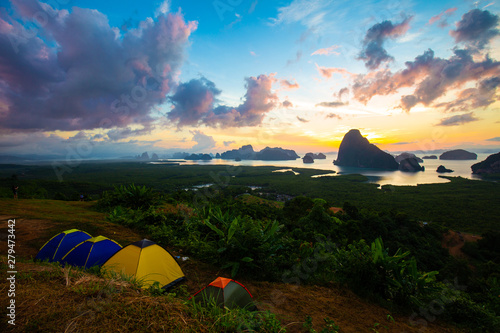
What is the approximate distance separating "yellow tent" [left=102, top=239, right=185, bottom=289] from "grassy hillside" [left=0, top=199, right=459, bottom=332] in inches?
13.8

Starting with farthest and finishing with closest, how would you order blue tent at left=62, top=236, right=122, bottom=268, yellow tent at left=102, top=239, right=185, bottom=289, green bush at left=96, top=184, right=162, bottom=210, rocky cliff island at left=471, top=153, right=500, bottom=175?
rocky cliff island at left=471, top=153, right=500, bottom=175, green bush at left=96, top=184, right=162, bottom=210, blue tent at left=62, top=236, right=122, bottom=268, yellow tent at left=102, top=239, right=185, bottom=289

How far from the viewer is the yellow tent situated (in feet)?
13.9

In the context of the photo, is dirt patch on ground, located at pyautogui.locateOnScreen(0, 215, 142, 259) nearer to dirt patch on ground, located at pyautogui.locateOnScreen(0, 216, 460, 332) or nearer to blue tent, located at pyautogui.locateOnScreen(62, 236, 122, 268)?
dirt patch on ground, located at pyautogui.locateOnScreen(0, 216, 460, 332)

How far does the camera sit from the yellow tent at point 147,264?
4242 mm

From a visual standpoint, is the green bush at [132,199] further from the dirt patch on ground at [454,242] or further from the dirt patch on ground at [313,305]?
the dirt patch on ground at [454,242]

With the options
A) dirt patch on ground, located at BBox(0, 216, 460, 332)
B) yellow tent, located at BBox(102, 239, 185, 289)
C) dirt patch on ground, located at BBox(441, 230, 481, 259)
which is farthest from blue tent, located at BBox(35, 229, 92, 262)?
dirt patch on ground, located at BBox(441, 230, 481, 259)

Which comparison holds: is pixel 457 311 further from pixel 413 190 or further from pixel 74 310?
pixel 413 190

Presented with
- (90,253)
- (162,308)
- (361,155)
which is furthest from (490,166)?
(90,253)

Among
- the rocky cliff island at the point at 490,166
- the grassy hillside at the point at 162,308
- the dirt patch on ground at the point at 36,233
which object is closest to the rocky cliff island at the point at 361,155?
the rocky cliff island at the point at 490,166

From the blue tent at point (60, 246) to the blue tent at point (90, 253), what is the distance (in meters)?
0.19

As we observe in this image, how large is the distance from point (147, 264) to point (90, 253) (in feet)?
5.44

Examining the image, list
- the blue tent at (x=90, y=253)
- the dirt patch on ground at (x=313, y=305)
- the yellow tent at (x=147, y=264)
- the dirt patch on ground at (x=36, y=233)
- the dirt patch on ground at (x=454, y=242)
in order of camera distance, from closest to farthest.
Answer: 1. the dirt patch on ground at (x=313, y=305)
2. the yellow tent at (x=147, y=264)
3. the blue tent at (x=90, y=253)
4. the dirt patch on ground at (x=36, y=233)
5. the dirt patch on ground at (x=454, y=242)

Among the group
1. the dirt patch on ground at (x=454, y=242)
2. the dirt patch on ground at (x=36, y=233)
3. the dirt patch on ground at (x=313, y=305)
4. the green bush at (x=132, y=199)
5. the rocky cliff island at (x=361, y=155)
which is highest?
the rocky cliff island at (x=361, y=155)

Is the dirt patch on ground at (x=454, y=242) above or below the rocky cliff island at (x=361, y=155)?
below
